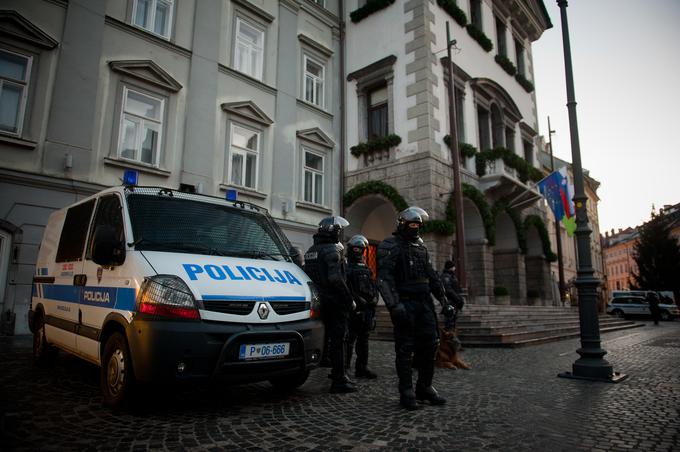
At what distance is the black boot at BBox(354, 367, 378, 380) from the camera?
5910 millimetres

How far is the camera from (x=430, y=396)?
4.46 meters

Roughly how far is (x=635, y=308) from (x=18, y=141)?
33208mm

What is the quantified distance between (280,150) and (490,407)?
1152 cm

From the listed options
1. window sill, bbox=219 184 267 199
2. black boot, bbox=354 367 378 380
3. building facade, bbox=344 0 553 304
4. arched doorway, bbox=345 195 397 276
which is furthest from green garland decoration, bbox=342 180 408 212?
black boot, bbox=354 367 378 380

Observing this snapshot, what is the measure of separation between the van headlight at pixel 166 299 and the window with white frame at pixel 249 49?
11519mm

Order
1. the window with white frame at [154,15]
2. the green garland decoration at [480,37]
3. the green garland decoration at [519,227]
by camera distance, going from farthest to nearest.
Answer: the green garland decoration at [519,227]
the green garland decoration at [480,37]
the window with white frame at [154,15]

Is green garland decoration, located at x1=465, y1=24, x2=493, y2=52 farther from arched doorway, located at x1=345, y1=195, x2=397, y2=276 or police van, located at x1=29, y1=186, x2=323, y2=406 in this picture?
police van, located at x1=29, y1=186, x2=323, y2=406

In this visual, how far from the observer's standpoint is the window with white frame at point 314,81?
16080mm

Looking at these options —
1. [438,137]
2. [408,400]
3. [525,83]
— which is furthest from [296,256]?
[525,83]

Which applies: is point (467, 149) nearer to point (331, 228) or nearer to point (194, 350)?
point (331, 228)

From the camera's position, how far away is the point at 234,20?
13758mm

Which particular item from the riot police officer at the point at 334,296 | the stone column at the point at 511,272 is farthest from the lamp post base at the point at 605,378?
the stone column at the point at 511,272

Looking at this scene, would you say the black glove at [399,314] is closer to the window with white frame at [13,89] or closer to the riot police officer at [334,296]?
the riot police officer at [334,296]

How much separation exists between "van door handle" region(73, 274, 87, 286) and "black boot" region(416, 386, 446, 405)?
3.83m
